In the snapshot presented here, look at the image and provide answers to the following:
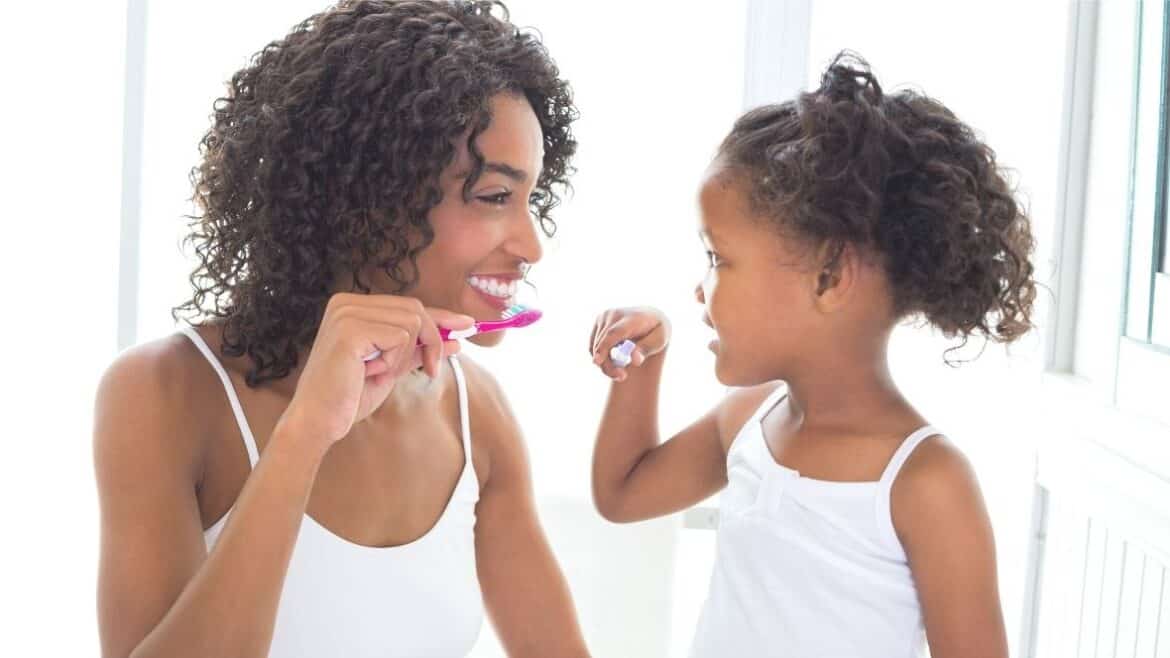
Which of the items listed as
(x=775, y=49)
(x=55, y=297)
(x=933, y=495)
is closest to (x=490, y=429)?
(x=933, y=495)

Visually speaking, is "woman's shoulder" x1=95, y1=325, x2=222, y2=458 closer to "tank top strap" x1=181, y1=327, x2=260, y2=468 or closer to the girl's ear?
"tank top strap" x1=181, y1=327, x2=260, y2=468

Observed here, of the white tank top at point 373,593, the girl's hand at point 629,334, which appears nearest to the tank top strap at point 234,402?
the white tank top at point 373,593

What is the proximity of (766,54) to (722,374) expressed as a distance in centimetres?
89

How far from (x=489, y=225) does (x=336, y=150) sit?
156 mm

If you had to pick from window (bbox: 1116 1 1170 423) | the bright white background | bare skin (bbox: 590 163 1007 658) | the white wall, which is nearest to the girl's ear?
bare skin (bbox: 590 163 1007 658)

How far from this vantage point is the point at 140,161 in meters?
2.04

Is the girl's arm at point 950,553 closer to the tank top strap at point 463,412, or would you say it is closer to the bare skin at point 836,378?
the bare skin at point 836,378

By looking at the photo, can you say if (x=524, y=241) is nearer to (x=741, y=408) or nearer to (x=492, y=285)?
(x=492, y=285)

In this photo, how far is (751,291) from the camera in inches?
47.8

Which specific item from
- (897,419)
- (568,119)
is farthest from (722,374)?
(568,119)

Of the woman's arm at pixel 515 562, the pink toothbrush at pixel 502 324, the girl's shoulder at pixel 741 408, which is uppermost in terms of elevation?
the pink toothbrush at pixel 502 324

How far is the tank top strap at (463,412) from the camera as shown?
4.21 feet

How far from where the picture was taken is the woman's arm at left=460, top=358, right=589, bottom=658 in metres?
1.30

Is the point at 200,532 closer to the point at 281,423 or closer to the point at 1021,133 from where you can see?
the point at 281,423
